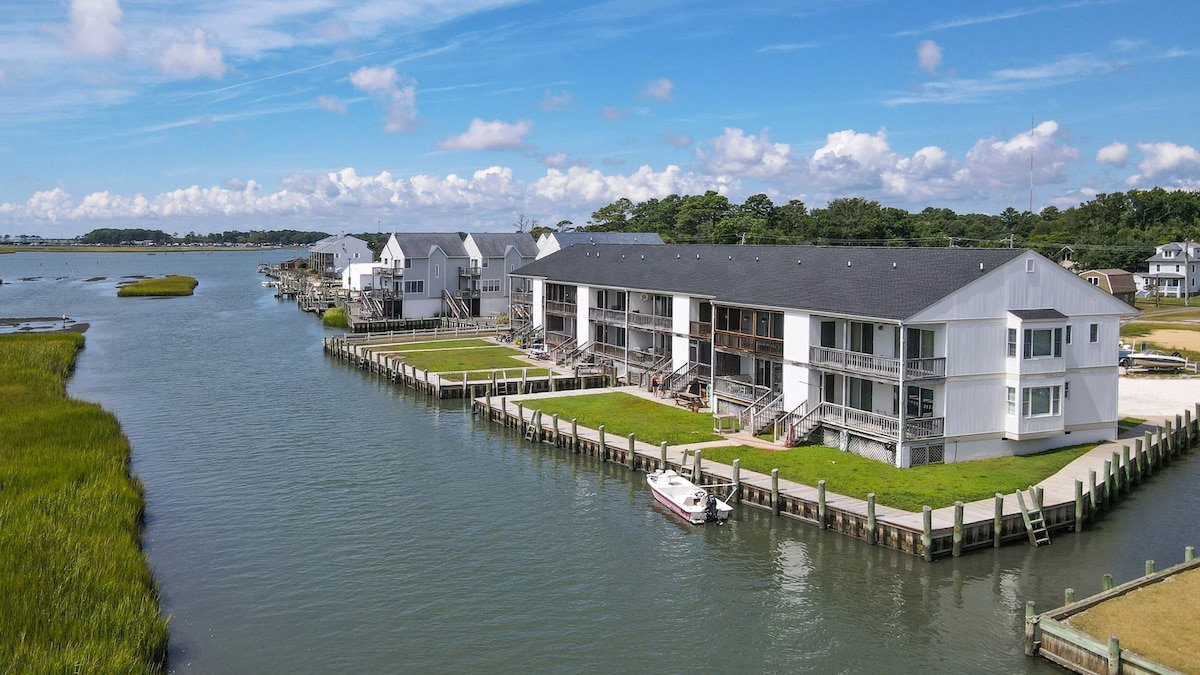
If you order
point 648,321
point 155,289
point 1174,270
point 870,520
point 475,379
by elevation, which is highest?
point 1174,270

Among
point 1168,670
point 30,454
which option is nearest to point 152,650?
point 30,454

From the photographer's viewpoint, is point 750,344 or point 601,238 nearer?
point 750,344

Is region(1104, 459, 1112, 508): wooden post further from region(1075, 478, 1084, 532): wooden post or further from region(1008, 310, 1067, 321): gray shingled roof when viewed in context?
region(1008, 310, 1067, 321): gray shingled roof

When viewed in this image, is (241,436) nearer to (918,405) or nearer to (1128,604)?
(918,405)

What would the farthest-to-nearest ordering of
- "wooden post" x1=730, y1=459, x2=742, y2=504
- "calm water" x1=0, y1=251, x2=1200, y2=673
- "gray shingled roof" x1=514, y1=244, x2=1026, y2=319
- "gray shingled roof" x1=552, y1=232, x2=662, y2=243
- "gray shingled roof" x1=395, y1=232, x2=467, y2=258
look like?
1. "gray shingled roof" x1=552, y1=232, x2=662, y2=243
2. "gray shingled roof" x1=395, y1=232, x2=467, y2=258
3. "gray shingled roof" x1=514, y1=244, x2=1026, y2=319
4. "wooden post" x1=730, y1=459, x2=742, y2=504
5. "calm water" x1=0, y1=251, x2=1200, y2=673

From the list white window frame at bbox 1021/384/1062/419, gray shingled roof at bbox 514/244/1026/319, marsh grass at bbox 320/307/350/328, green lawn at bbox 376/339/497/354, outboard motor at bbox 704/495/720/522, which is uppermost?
gray shingled roof at bbox 514/244/1026/319

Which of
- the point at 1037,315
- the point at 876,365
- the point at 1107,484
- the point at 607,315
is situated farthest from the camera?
the point at 607,315

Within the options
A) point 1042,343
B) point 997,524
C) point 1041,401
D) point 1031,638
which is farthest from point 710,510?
point 1042,343

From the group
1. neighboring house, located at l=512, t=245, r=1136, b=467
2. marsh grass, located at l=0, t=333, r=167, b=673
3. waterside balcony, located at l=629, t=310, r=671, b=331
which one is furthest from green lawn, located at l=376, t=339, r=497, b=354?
marsh grass, located at l=0, t=333, r=167, b=673

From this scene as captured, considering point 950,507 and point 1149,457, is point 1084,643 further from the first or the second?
point 1149,457
